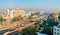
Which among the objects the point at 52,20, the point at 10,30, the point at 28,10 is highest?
the point at 28,10

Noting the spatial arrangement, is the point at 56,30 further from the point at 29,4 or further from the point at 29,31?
the point at 29,4

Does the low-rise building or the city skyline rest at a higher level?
the city skyline

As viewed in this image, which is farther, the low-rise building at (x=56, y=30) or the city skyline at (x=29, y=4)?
the city skyline at (x=29, y=4)

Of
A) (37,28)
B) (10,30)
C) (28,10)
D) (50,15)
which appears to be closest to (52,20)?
(50,15)

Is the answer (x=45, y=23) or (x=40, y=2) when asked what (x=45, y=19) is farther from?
(x=40, y=2)

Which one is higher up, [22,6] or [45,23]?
[22,6]

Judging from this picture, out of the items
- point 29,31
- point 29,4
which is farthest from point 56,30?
point 29,4

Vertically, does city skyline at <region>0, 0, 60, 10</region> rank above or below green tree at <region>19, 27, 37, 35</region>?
above

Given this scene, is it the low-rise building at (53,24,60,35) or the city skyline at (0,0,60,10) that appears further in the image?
the city skyline at (0,0,60,10)

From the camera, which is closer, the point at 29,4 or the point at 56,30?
the point at 56,30

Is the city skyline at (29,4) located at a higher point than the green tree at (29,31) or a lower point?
higher
